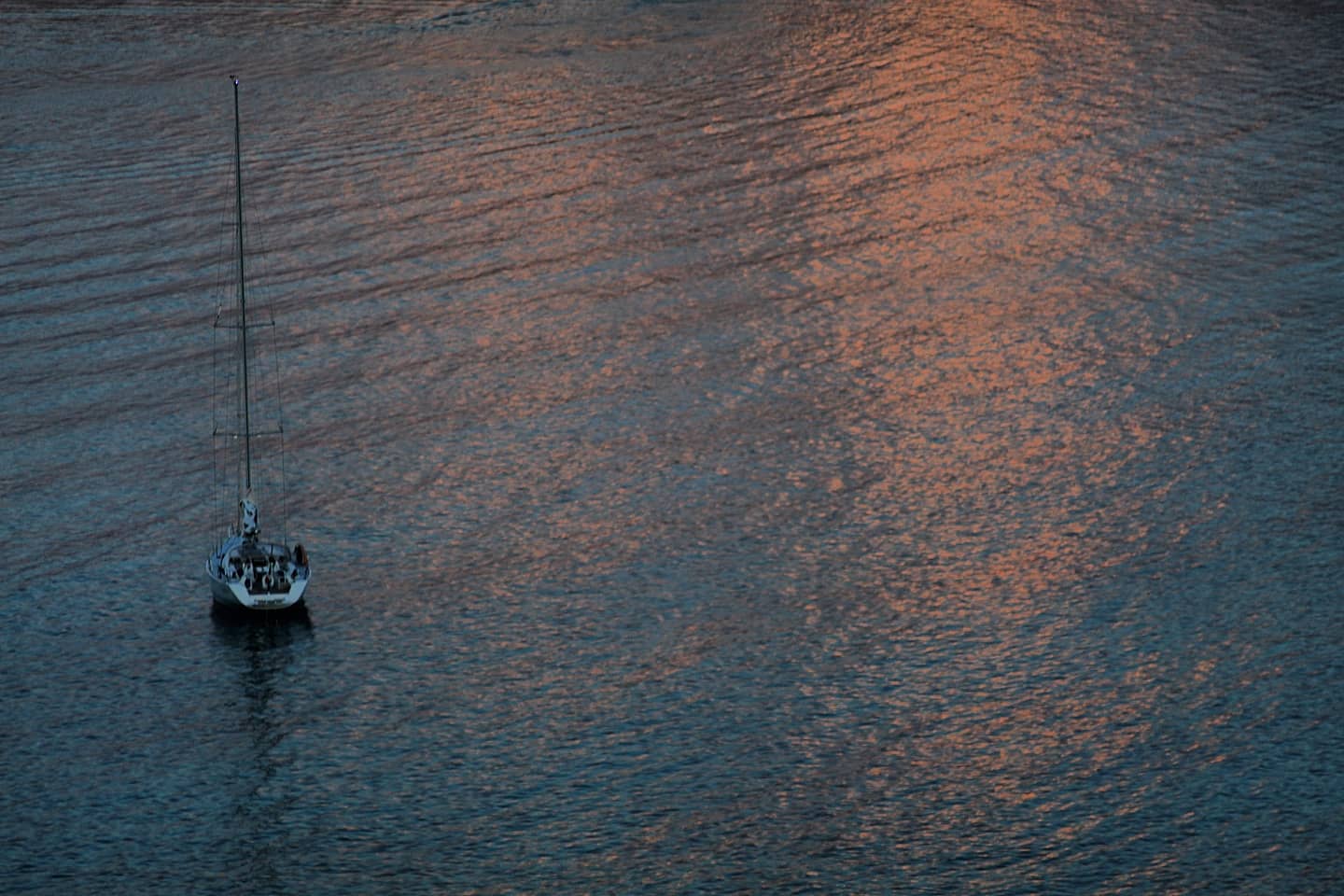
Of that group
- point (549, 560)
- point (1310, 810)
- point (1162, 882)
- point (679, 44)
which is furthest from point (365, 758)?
point (679, 44)

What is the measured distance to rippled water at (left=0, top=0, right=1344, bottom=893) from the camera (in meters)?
48.9

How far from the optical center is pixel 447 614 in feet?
190

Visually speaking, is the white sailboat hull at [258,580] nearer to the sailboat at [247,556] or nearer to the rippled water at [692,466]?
the sailboat at [247,556]

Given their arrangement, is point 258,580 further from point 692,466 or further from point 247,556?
point 692,466

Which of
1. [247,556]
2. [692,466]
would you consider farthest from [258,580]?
[692,466]

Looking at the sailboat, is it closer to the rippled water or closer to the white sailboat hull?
the white sailboat hull

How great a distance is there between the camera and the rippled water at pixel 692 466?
4894cm

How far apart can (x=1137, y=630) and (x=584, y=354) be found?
2659 cm

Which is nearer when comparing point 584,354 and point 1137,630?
point 1137,630

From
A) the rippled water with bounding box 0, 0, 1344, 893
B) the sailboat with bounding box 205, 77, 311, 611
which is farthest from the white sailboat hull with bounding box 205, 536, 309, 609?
the rippled water with bounding box 0, 0, 1344, 893

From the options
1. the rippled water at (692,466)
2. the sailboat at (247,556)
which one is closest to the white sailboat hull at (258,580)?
the sailboat at (247,556)

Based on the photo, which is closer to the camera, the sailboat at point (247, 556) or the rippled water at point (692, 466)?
the rippled water at point (692, 466)

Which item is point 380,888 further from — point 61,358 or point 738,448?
point 61,358

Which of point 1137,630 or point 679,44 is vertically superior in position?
point 679,44
